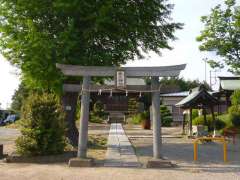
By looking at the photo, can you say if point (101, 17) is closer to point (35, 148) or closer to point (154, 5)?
point (154, 5)

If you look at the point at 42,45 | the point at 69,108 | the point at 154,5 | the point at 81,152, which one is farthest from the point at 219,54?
the point at 81,152

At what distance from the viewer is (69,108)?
19906 millimetres

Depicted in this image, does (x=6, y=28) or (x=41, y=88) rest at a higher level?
(x=6, y=28)

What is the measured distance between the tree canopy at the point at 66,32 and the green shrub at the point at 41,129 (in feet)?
10.1

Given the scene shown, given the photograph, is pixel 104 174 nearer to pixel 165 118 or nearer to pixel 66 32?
pixel 66 32

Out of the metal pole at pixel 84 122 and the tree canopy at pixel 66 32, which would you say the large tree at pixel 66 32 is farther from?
the metal pole at pixel 84 122

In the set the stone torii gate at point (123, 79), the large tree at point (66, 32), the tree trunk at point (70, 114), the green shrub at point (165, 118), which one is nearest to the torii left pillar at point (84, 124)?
the stone torii gate at point (123, 79)

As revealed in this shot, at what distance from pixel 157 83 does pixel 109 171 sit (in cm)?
366

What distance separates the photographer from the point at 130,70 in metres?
13.7

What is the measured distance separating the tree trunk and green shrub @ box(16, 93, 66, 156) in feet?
14.6

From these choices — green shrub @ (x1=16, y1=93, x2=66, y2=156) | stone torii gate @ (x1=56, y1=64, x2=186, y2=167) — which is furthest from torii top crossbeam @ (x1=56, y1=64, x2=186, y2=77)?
green shrub @ (x1=16, y1=93, x2=66, y2=156)

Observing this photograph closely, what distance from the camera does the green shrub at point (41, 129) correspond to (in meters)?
14.4

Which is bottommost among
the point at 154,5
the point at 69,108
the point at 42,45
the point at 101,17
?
the point at 69,108

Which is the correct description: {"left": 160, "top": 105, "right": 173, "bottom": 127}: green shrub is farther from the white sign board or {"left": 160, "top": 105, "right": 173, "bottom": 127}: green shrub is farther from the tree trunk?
the white sign board
